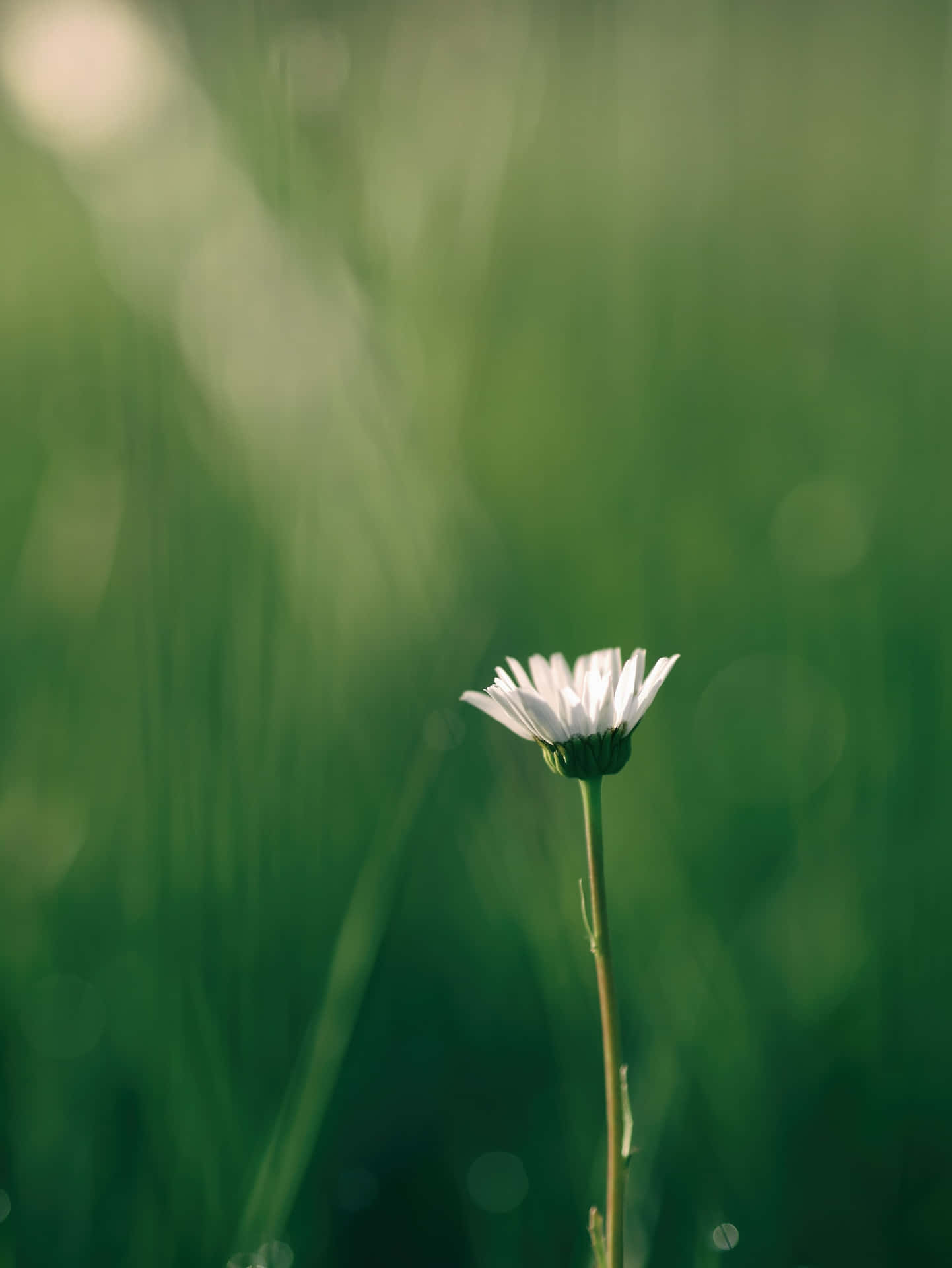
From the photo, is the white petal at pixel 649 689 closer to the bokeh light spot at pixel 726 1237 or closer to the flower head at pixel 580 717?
the flower head at pixel 580 717

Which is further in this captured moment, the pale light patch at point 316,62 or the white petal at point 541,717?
the pale light patch at point 316,62

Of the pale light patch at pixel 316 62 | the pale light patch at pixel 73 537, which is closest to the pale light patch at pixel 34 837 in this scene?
the pale light patch at pixel 73 537

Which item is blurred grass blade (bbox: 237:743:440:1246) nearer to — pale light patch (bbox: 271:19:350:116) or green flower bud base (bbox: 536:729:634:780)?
green flower bud base (bbox: 536:729:634:780)

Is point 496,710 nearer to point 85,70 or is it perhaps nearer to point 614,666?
point 614,666

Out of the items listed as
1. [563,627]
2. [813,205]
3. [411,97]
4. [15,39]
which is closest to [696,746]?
[563,627]

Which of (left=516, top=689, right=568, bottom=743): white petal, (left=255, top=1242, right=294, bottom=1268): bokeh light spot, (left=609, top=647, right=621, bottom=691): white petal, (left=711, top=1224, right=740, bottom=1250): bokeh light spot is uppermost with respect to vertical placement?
(left=609, top=647, right=621, bottom=691): white petal

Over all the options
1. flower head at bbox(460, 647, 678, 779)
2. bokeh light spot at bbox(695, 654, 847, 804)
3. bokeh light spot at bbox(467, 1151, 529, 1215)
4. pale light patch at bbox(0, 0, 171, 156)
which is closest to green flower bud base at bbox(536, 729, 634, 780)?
flower head at bbox(460, 647, 678, 779)

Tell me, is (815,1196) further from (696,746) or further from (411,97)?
(411,97)

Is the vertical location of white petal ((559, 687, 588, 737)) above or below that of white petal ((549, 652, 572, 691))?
below
